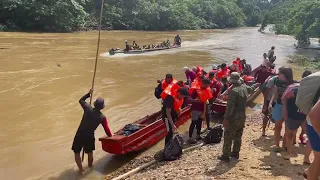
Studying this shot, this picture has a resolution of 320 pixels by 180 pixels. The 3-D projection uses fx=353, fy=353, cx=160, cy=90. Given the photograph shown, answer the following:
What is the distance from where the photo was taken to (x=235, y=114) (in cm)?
643

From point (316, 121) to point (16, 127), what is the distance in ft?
31.0

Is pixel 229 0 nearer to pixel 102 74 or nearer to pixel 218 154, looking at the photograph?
pixel 102 74

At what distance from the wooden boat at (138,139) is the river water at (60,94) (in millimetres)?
414

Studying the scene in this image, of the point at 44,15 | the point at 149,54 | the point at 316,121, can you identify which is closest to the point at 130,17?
the point at 44,15

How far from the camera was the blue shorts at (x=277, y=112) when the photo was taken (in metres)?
7.07

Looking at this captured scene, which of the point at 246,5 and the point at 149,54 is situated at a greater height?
the point at 246,5

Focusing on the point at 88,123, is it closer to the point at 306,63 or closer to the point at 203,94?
the point at 203,94

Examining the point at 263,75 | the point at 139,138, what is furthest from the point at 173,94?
the point at 263,75

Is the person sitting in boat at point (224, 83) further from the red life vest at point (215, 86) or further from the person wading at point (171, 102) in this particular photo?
the person wading at point (171, 102)

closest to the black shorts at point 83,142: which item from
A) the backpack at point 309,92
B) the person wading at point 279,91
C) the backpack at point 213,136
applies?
the backpack at point 213,136

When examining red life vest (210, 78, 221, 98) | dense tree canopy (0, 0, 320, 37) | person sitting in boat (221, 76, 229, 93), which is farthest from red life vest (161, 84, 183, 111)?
dense tree canopy (0, 0, 320, 37)

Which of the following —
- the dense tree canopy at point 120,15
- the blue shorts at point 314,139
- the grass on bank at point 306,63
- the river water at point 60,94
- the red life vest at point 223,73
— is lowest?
the river water at point 60,94

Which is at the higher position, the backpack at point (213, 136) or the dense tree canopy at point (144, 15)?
the dense tree canopy at point (144, 15)

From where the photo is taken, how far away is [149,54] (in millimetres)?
27234
